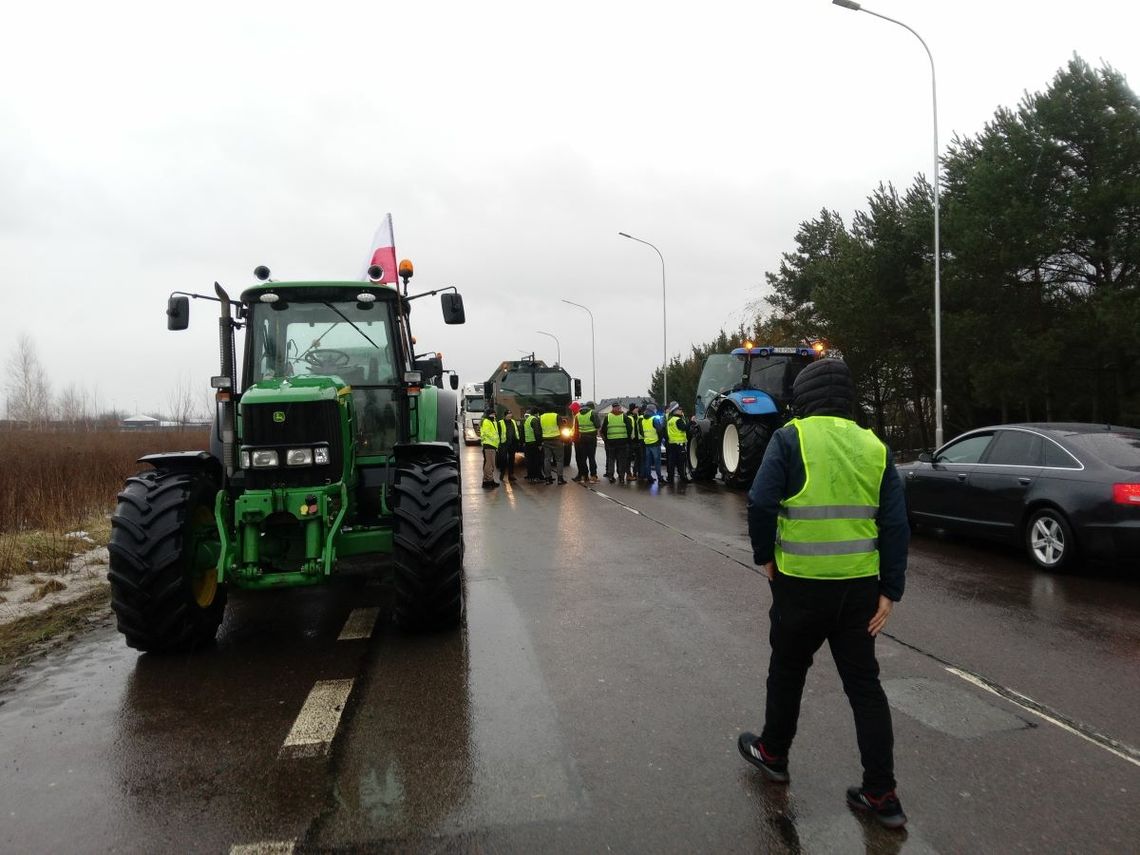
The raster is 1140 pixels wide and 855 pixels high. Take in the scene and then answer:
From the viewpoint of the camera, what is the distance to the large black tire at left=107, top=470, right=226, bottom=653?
5105 millimetres

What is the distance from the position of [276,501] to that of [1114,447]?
7479mm

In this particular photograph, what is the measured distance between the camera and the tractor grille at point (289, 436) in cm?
548

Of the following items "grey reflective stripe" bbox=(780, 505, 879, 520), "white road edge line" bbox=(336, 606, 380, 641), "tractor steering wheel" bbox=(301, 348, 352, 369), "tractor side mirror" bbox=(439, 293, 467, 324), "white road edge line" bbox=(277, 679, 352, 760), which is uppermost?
"tractor side mirror" bbox=(439, 293, 467, 324)

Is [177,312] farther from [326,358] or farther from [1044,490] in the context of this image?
[1044,490]

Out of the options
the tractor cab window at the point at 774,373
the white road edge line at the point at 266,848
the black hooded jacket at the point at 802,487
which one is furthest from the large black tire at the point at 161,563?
the tractor cab window at the point at 774,373

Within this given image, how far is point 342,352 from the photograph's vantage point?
6805 millimetres

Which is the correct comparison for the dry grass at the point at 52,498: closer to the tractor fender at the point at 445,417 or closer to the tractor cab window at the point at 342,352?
the tractor cab window at the point at 342,352

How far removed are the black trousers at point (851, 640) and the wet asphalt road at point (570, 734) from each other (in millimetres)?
300

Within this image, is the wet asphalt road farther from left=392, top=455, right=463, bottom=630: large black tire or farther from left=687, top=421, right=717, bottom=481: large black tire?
left=687, top=421, right=717, bottom=481: large black tire

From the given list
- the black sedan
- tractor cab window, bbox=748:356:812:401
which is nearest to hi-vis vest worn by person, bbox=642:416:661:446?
tractor cab window, bbox=748:356:812:401

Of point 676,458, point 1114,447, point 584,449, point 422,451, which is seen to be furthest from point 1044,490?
point 584,449

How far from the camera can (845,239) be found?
2594cm

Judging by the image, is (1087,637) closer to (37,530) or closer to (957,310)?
(37,530)

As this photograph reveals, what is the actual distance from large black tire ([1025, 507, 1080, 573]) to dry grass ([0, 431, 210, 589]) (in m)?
9.96
